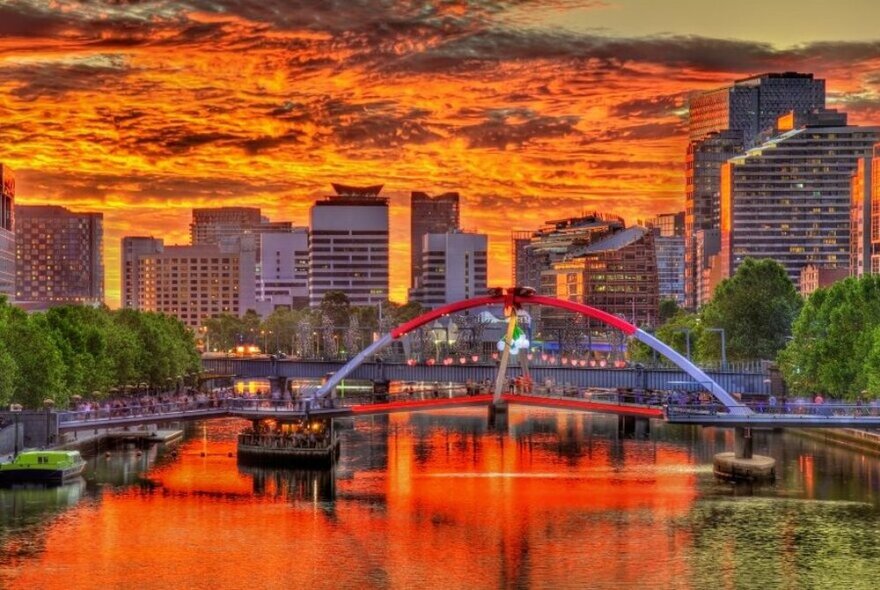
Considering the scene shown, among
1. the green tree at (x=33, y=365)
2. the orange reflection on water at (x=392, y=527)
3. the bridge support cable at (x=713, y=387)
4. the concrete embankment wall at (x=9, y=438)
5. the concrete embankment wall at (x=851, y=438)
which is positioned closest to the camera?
the orange reflection on water at (x=392, y=527)

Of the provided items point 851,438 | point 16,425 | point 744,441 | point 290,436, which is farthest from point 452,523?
point 851,438

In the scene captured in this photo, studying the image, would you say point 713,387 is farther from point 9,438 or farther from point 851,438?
point 9,438

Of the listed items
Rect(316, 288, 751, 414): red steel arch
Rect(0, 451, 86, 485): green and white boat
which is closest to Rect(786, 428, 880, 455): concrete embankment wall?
Rect(316, 288, 751, 414): red steel arch

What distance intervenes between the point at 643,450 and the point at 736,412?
21.9 meters

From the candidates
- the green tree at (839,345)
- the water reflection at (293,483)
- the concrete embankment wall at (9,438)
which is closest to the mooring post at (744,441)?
the green tree at (839,345)

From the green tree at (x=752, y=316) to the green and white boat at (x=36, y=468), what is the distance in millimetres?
97807

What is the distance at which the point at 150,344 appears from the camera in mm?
178250

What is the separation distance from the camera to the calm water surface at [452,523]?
80.9m

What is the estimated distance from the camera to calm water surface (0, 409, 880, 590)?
8094 centimetres

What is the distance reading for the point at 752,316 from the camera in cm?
19062

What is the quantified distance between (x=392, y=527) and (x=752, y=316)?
346ft

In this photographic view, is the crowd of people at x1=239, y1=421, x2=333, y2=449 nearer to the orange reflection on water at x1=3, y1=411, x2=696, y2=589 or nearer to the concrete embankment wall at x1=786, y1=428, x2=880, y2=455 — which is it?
the orange reflection on water at x1=3, y1=411, x2=696, y2=589

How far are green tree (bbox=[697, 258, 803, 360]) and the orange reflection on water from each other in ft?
193

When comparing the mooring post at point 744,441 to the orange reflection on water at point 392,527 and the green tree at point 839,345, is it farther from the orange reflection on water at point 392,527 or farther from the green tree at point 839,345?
the green tree at point 839,345
